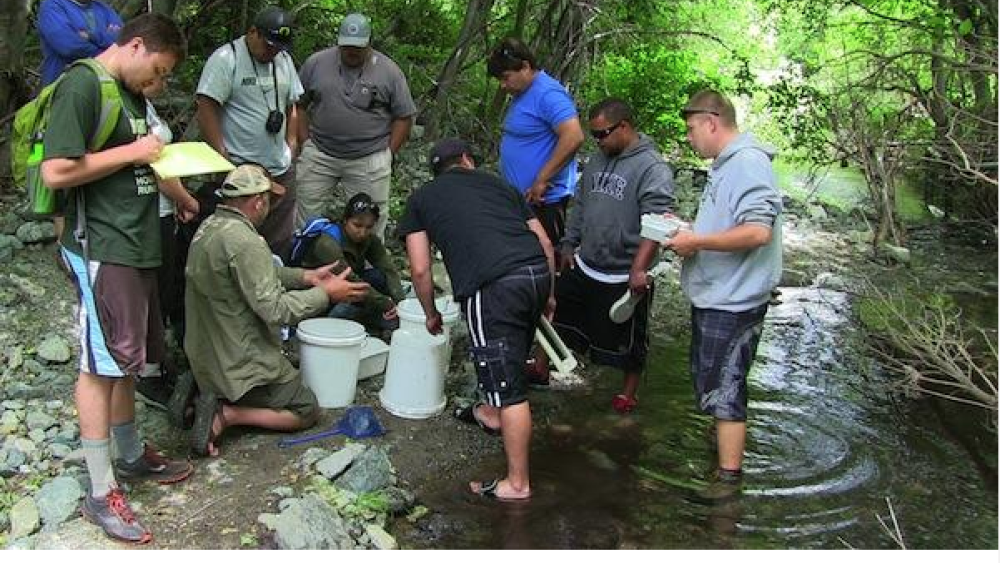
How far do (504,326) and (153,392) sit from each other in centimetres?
187

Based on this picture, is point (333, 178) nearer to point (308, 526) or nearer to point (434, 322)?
point (434, 322)

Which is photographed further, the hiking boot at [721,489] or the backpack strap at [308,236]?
the backpack strap at [308,236]

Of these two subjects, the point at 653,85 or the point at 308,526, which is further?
the point at 653,85

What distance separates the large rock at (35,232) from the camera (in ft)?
18.9

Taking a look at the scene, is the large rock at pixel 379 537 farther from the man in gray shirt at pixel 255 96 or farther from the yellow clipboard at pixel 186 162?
the man in gray shirt at pixel 255 96

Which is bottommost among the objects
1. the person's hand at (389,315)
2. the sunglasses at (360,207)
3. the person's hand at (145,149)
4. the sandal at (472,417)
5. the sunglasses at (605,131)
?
the sandal at (472,417)

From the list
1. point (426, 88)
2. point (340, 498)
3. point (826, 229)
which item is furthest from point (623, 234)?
point (826, 229)

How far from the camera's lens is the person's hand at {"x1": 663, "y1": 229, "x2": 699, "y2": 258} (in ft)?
13.2

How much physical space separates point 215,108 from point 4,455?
2.19 metres

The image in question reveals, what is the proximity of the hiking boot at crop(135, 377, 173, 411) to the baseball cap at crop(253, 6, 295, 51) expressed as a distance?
1931 millimetres

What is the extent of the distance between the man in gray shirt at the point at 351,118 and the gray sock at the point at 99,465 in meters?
2.85

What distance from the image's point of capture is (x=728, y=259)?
413 cm

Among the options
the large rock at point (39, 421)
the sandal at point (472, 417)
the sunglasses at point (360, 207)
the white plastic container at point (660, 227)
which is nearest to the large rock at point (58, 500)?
the large rock at point (39, 421)

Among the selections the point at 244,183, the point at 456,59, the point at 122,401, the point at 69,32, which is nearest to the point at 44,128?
the point at 244,183
